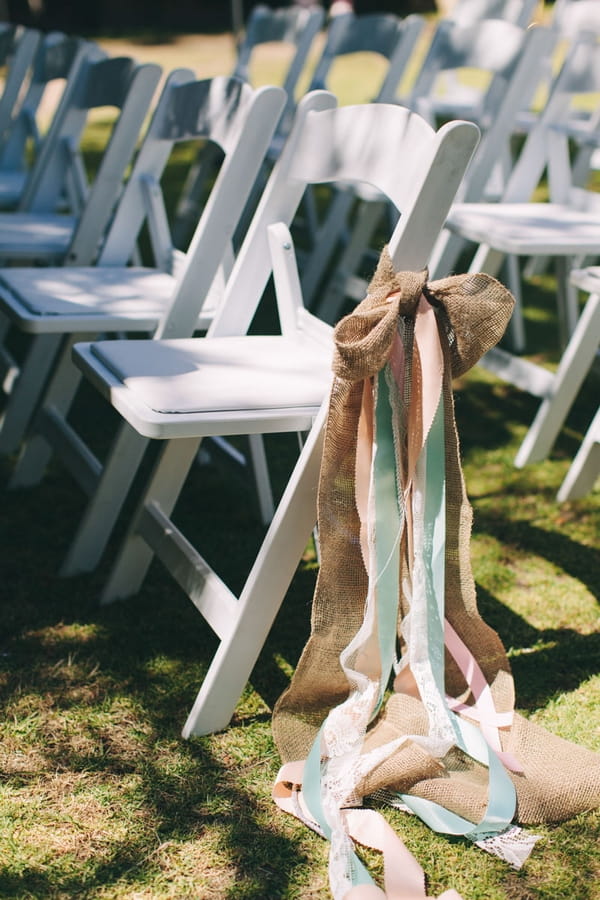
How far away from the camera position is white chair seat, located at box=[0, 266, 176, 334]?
238 centimetres

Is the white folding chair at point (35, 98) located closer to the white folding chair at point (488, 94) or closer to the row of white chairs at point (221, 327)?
the row of white chairs at point (221, 327)

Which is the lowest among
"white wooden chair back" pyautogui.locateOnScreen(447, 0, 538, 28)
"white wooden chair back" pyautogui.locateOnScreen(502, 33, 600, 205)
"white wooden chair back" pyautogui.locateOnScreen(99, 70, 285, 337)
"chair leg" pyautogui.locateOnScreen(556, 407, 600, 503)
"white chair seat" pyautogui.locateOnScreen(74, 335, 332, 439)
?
"chair leg" pyautogui.locateOnScreen(556, 407, 600, 503)

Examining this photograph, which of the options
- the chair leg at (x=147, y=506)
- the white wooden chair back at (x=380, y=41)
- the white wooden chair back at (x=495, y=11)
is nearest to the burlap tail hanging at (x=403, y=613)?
the chair leg at (x=147, y=506)

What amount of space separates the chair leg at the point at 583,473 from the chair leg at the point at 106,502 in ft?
3.93

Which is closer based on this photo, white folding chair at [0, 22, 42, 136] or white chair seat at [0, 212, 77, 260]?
white chair seat at [0, 212, 77, 260]

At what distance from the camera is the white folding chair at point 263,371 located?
1.77m

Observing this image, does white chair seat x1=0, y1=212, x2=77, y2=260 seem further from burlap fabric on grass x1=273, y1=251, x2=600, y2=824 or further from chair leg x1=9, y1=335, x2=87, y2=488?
burlap fabric on grass x1=273, y1=251, x2=600, y2=824

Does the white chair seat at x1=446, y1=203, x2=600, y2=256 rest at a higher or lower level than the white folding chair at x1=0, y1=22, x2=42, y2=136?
higher

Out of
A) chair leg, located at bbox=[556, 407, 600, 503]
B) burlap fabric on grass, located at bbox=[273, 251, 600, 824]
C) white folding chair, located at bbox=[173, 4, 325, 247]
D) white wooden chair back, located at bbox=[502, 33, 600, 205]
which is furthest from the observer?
white folding chair, located at bbox=[173, 4, 325, 247]

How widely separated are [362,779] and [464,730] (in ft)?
0.67

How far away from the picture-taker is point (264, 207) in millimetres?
2295

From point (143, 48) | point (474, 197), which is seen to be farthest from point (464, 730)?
point (143, 48)

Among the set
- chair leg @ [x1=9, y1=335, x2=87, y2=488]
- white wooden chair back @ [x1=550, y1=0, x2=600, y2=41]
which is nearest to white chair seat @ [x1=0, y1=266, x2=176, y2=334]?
chair leg @ [x1=9, y1=335, x2=87, y2=488]

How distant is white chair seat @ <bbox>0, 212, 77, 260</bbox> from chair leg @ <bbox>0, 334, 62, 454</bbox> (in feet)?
0.82
